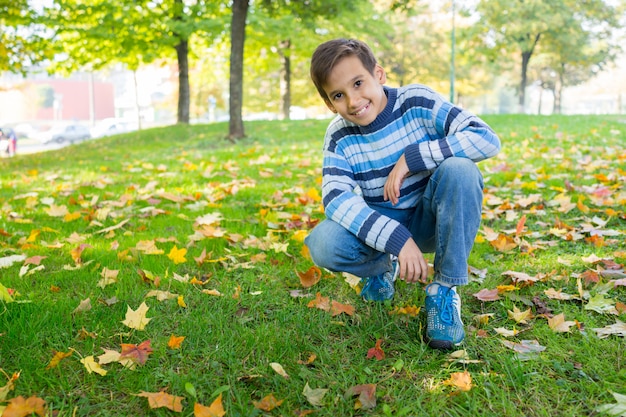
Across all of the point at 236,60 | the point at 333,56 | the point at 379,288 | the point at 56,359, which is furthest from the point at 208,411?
the point at 236,60

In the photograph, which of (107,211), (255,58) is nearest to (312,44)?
(255,58)

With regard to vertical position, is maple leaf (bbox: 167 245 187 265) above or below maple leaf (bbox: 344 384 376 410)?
above

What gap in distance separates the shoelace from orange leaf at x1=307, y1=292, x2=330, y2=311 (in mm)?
518

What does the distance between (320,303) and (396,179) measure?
650 mm

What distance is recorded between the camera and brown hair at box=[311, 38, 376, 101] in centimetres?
213

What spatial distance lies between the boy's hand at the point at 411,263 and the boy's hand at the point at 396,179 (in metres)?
0.21

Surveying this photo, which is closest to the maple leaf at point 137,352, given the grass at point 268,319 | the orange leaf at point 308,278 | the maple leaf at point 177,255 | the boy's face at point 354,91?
the grass at point 268,319

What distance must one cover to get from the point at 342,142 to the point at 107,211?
7.55 ft

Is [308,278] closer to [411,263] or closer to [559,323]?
[411,263]

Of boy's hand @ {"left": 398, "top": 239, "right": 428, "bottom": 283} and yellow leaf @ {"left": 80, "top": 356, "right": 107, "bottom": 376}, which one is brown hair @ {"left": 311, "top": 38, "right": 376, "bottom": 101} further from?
yellow leaf @ {"left": 80, "top": 356, "right": 107, "bottom": 376}

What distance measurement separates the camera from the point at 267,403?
63.9 inches

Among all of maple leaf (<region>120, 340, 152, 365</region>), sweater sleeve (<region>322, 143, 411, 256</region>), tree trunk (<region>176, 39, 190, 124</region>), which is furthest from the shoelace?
tree trunk (<region>176, 39, 190, 124</region>)

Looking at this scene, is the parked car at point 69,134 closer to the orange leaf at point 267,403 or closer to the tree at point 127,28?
the tree at point 127,28

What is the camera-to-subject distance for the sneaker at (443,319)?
1.94m
